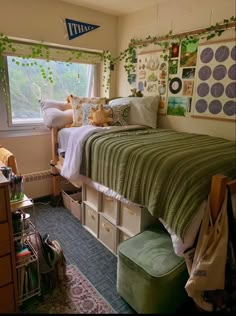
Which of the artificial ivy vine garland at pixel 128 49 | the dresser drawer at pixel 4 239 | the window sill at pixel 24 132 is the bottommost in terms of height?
the dresser drawer at pixel 4 239

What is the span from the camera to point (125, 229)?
1817 millimetres

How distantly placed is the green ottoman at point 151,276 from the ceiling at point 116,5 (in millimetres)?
2356

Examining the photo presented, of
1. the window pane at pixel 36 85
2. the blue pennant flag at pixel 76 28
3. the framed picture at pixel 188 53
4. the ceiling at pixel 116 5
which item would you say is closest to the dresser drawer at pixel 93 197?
the window pane at pixel 36 85

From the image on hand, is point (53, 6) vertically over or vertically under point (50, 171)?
over

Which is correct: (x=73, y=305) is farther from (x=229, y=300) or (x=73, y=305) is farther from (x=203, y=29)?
(x=203, y=29)

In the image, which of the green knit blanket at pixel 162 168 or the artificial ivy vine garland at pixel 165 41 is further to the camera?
the artificial ivy vine garland at pixel 165 41

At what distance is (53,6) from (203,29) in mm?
1545

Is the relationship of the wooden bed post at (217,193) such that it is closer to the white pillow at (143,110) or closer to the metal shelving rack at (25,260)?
the metal shelving rack at (25,260)

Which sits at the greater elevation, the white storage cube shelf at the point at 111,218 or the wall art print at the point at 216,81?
the wall art print at the point at 216,81

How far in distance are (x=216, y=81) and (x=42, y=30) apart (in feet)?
5.97

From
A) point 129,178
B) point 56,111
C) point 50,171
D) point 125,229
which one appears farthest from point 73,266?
point 56,111

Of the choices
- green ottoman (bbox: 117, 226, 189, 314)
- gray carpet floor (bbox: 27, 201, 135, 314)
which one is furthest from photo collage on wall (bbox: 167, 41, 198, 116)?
gray carpet floor (bbox: 27, 201, 135, 314)

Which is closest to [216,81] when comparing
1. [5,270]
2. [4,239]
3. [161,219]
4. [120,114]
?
[120,114]

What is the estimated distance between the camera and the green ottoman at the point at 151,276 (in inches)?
50.4
